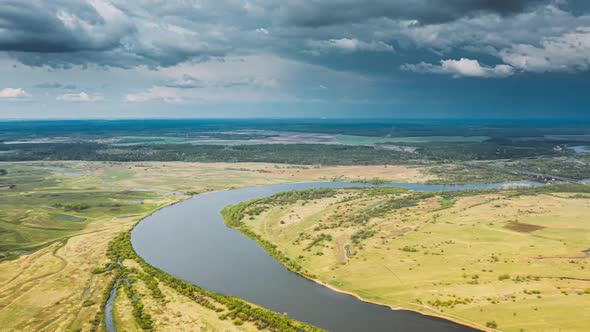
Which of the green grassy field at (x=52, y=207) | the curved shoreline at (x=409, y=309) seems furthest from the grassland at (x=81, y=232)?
the curved shoreline at (x=409, y=309)

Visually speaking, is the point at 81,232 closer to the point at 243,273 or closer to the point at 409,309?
the point at 243,273

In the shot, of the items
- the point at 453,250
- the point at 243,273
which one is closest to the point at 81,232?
the point at 243,273

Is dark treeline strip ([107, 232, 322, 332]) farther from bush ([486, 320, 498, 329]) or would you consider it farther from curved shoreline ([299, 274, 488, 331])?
bush ([486, 320, 498, 329])

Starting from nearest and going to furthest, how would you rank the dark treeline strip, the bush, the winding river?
the bush → the dark treeline strip → the winding river

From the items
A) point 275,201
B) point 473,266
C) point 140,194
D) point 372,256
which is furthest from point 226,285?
point 140,194

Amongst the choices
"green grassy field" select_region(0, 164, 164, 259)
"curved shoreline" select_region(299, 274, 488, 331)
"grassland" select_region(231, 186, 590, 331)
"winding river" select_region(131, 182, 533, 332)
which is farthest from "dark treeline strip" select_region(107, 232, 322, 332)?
"green grassy field" select_region(0, 164, 164, 259)

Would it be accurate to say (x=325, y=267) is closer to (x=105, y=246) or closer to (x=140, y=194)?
(x=105, y=246)
